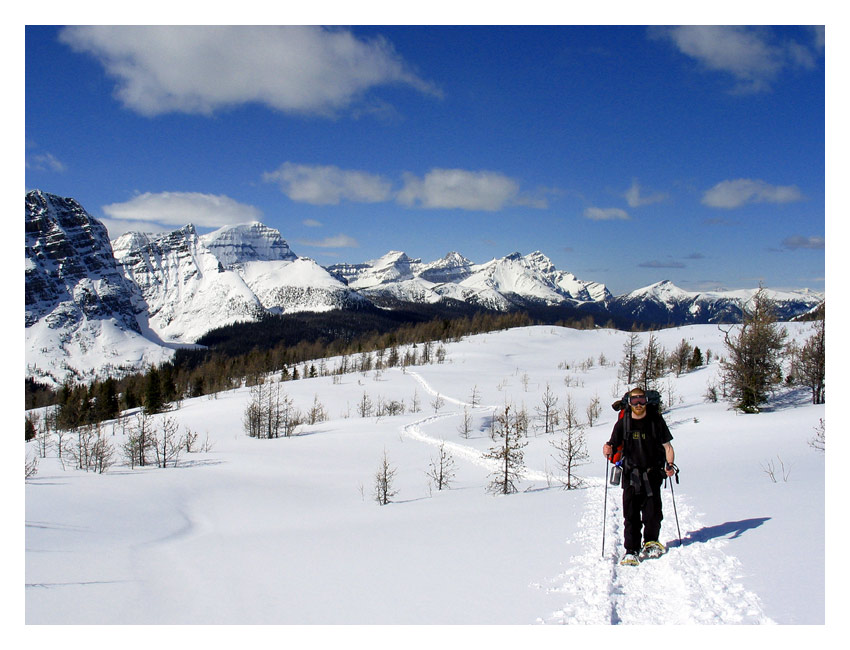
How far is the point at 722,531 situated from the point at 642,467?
195 centimetres

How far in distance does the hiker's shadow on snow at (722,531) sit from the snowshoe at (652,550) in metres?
0.61

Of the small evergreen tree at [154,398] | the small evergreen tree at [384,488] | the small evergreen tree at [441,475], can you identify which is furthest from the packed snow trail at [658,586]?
the small evergreen tree at [154,398]

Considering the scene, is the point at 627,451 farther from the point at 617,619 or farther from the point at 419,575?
the point at 419,575

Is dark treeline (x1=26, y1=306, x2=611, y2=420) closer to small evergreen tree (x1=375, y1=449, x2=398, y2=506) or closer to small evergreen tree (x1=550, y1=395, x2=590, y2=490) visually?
small evergreen tree (x1=375, y1=449, x2=398, y2=506)

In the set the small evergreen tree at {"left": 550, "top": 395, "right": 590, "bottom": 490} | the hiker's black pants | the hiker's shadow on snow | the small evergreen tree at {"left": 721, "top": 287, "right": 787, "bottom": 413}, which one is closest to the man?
the hiker's black pants

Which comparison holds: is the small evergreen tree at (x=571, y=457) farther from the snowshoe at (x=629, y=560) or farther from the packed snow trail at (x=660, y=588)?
the snowshoe at (x=629, y=560)

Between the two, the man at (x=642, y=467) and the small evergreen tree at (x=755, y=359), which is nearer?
the man at (x=642, y=467)

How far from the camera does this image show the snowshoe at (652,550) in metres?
6.55

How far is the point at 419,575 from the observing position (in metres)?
6.56

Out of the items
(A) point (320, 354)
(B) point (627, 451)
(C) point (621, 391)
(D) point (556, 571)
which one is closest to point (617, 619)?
(D) point (556, 571)

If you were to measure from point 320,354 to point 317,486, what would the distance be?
114 meters

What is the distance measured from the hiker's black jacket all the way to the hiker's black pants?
0.68 ft

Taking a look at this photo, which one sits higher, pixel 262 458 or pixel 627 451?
pixel 627 451

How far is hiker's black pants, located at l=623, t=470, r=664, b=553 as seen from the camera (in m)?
6.62
